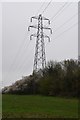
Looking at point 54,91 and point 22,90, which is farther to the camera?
point 22,90

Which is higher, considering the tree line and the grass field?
the tree line

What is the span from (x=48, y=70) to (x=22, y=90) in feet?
23.3

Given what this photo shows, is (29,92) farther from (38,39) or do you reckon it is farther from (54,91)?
(38,39)

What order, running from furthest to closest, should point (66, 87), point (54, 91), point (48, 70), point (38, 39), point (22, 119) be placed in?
point (48, 70) < point (54, 91) < point (66, 87) < point (38, 39) < point (22, 119)

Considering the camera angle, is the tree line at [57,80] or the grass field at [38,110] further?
the tree line at [57,80]

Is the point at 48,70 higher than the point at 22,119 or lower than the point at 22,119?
higher

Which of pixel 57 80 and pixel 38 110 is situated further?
pixel 57 80

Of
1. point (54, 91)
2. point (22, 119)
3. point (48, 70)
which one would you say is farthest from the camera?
point (48, 70)

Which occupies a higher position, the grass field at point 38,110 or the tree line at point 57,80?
the tree line at point 57,80

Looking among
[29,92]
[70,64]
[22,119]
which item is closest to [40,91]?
[29,92]

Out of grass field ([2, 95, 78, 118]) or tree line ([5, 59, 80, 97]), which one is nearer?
grass field ([2, 95, 78, 118])

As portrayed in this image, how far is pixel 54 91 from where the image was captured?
2522 inches

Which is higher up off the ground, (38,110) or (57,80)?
(57,80)

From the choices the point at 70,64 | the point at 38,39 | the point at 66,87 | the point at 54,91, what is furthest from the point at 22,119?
the point at 70,64
